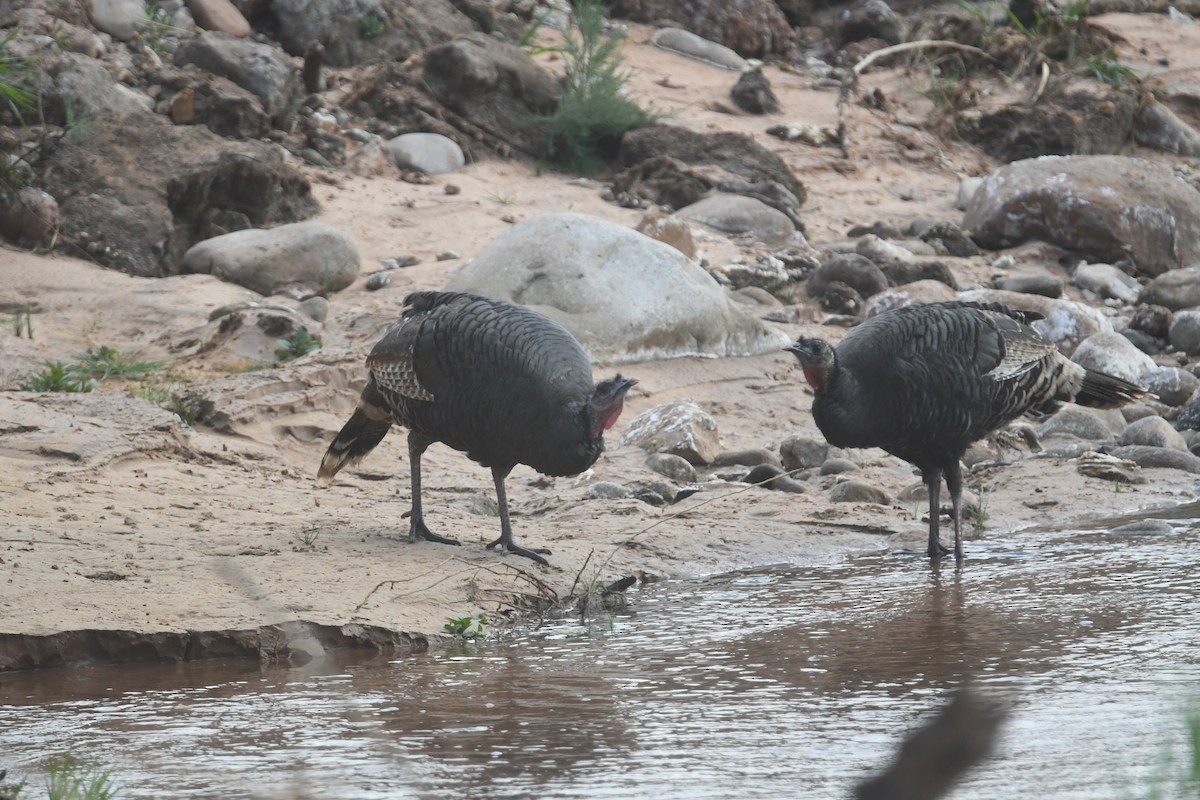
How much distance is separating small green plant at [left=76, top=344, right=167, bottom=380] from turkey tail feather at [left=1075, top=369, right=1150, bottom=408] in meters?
5.35

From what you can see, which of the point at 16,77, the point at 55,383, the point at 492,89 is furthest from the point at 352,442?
the point at 492,89

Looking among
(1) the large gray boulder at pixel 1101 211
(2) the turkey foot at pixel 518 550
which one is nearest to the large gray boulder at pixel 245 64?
(1) the large gray boulder at pixel 1101 211

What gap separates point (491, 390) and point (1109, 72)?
13.2 m

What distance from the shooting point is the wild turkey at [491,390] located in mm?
5922

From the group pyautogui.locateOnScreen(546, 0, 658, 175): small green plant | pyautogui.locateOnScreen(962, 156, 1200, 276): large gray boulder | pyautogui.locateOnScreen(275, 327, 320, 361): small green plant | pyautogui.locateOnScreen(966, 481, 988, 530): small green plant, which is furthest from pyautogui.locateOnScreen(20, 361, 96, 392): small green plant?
pyautogui.locateOnScreen(962, 156, 1200, 276): large gray boulder

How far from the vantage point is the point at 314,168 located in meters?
13.0

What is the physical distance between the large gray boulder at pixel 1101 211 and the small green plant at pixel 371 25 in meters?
6.19

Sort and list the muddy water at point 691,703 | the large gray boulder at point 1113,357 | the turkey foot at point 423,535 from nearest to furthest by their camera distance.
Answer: the muddy water at point 691,703
the turkey foot at point 423,535
the large gray boulder at point 1113,357

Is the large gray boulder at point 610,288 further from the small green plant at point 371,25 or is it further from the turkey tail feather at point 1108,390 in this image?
the small green plant at point 371,25

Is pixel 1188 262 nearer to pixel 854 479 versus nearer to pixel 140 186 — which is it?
pixel 854 479

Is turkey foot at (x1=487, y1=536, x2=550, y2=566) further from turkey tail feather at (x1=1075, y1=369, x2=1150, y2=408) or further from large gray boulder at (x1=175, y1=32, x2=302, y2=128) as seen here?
large gray boulder at (x1=175, y1=32, x2=302, y2=128)

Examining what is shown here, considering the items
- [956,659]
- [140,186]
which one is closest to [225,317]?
[140,186]

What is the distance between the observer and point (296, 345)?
30.5 feet

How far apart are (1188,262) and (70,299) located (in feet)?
30.6
